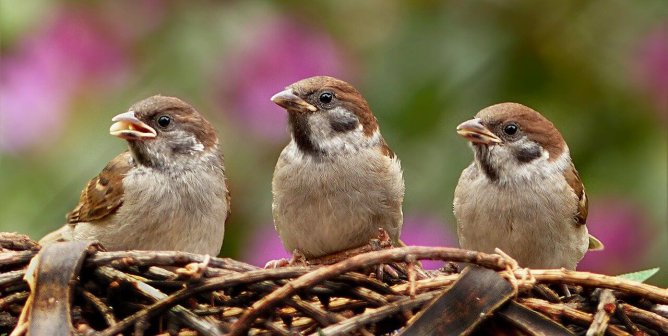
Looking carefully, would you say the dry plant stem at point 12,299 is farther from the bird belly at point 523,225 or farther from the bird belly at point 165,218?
the bird belly at point 523,225

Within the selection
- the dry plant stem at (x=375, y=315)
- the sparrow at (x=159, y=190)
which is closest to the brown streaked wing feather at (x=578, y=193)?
the sparrow at (x=159, y=190)

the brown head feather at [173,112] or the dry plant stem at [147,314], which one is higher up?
the brown head feather at [173,112]

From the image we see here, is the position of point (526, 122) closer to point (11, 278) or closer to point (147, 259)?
point (147, 259)

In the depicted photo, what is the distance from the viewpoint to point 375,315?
211 cm

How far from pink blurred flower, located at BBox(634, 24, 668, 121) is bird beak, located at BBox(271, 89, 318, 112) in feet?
4.84

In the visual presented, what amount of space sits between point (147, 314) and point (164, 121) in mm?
1459

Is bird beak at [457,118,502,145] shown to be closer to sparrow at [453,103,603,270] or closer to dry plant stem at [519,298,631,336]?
sparrow at [453,103,603,270]

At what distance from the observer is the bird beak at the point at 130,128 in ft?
11.0

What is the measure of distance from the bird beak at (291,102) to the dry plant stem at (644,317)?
144 centimetres

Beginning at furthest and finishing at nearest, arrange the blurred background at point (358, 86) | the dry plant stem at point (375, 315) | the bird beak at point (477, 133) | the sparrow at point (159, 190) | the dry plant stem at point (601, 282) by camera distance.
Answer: the blurred background at point (358, 86) < the sparrow at point (159, 190) < the bird beak at point (477, 133) < the dry plant stem at point (601, 282) < the dry plant stem at point (375, 315)

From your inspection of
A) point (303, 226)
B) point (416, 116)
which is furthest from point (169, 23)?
point (303, 226)

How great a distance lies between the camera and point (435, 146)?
440cm

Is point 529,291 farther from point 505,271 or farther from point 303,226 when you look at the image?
→ point 303,226

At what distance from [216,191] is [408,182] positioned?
1.03 m
